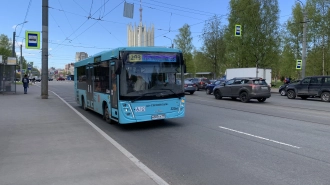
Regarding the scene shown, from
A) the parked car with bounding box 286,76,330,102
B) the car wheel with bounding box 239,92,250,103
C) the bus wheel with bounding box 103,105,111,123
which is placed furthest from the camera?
the parked car with bounding box 286,76,330,102

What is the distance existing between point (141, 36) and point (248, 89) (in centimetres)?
6202

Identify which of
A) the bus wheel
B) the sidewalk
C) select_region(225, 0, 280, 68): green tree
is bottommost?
the sidewalk

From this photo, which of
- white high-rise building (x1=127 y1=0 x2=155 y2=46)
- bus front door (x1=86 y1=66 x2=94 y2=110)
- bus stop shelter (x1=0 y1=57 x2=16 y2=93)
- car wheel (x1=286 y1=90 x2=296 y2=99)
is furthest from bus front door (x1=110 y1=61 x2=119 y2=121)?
white high-rise building (x1=127 y1=0 x2=155 y2=46)

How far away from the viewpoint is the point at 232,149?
674 centimetres

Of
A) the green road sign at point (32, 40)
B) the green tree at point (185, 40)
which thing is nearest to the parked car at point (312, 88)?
the green road sign at point (32, 40)

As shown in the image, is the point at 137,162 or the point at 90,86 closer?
the point at 137,162

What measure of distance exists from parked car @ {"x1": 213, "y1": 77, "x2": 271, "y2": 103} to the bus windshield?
34.1 ft

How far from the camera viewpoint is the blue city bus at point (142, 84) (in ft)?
29.2

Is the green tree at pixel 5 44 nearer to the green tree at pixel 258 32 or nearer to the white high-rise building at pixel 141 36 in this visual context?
the white high-rise building at pixel 141 36

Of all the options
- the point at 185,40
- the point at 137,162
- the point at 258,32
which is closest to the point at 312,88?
the point at 137,162

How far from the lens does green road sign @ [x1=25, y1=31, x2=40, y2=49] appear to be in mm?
20312

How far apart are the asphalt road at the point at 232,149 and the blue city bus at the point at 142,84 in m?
0.62

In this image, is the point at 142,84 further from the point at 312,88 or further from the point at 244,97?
the point at 312,88

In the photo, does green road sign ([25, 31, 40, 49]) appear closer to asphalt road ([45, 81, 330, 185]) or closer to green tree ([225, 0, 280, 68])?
asphalt road ([45, 81, 330, 185])
